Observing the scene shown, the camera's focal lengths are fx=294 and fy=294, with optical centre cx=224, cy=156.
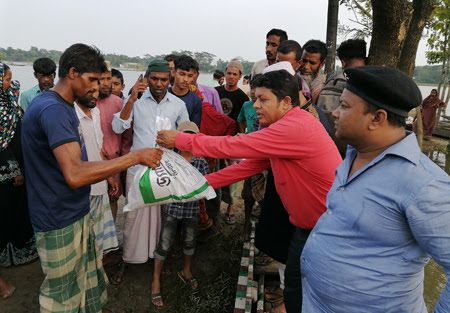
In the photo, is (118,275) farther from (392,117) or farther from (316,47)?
(316,47)

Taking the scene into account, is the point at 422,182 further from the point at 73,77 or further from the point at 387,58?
the point at 387,58

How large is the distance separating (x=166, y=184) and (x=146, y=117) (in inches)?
49.8

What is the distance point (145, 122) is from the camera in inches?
123

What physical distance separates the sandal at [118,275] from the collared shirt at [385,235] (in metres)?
2.41

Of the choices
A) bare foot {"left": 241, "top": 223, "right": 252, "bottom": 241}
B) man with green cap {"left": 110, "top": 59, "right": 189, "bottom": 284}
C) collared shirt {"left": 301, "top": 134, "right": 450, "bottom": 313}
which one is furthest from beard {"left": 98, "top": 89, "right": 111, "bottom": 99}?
collared shirt {"left": 301, "top": 134, "right": 450, "bottom": 313}

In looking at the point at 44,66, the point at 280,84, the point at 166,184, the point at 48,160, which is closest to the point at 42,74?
the point at 44,66

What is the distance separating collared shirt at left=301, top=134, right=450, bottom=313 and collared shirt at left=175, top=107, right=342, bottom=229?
19.3 inches

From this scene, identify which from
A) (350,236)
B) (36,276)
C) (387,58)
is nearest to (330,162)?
(350,236)

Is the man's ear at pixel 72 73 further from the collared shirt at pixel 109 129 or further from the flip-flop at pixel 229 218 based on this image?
the flip-flop at pixel 229 218

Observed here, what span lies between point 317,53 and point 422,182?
3190 millimetres

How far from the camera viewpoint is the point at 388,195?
1.20 m

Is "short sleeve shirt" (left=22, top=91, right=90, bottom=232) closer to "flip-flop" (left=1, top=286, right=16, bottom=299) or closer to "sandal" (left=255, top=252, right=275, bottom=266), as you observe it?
"flip-flop" (left=1, top=286, right=16, bottom=299)

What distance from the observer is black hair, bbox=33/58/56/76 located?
3922mm

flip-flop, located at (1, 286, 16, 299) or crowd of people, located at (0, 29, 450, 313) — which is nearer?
crowd of people, located at (0, 29, 450, 313)
